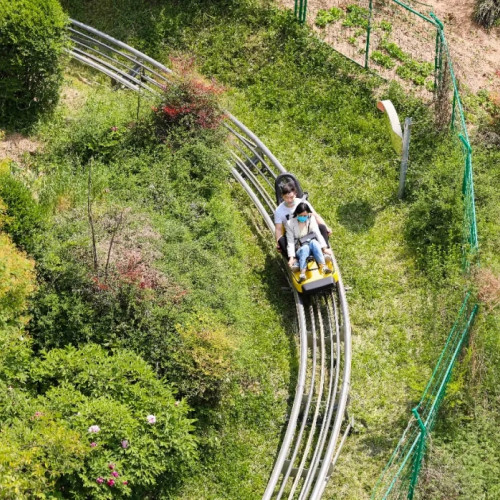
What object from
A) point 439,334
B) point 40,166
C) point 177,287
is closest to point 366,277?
point 439,334

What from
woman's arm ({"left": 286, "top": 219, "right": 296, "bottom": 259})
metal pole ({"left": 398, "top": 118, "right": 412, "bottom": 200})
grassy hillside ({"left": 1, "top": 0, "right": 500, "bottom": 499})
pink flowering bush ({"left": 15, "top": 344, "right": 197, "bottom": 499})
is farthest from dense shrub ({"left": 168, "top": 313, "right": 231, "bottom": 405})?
metal pole ({"left": 398, "top": 118, "right": 412, "bottom": 200})

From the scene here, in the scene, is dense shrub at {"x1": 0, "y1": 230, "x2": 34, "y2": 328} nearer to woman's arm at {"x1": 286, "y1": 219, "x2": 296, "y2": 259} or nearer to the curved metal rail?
woman's arm at {"x1": 286, "y1": 219, "x2": 296, "y2": 259}

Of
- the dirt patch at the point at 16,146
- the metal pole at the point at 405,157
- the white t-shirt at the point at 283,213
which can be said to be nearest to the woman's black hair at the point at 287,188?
the white t-shirt at the point at 283,213

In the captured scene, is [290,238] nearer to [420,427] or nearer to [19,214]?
[420,427]

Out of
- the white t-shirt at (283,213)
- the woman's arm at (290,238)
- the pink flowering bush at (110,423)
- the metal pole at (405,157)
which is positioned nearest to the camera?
the pink flowering bush at (110,423)

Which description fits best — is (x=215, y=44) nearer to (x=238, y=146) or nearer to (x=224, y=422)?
(x=238, y=146)

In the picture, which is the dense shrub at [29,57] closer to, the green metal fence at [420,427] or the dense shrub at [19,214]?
the dense shrub at [19,214]
